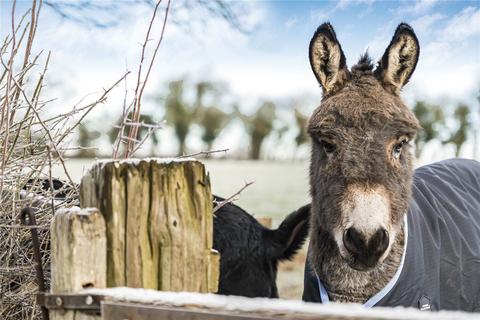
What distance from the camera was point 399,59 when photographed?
3652 mm

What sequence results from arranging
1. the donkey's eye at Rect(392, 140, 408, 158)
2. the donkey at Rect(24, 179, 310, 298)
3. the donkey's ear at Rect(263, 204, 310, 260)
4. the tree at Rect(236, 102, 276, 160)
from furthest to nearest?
the tree at Rect(236, 102, 276, 160) < the donkey's ear at Rect(263, 204, 310, 260) < the donkey at Rect(24, 179, 310, 298) < the donkey's eye at Rect(392, 140, 408, 158)

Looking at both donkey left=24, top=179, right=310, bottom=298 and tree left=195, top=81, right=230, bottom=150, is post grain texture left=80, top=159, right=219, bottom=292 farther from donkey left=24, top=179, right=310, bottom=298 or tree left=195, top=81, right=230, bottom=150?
tree left=195, top=81, right=230, bottom=150

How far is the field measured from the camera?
10.4 metres

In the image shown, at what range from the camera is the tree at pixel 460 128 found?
21034 millimetres

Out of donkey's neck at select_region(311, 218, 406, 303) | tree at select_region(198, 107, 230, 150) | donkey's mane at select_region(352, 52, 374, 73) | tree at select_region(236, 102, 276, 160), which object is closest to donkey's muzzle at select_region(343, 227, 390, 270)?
donkey's neck at select_region(311, 218, 406, 303)

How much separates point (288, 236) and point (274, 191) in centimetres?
2397

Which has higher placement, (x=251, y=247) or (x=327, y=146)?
(x=327, y=146)

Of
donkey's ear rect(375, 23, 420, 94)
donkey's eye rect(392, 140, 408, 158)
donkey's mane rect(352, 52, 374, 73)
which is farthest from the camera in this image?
donkey's mane rect(352, 52, 374, 73)

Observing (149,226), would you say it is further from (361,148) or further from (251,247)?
(251,247)

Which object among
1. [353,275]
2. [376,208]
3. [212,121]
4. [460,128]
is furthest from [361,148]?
[212,121]

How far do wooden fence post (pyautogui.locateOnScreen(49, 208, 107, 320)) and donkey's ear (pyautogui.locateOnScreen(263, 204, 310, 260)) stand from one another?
10.1ft

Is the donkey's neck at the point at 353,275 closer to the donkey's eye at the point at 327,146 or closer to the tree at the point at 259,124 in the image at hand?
the donkey's eye at the point at 327,146

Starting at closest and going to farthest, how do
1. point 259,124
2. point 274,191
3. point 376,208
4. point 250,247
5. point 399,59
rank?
point 376,208, point 399,59, point 250,247, point 274,191, point 259,124

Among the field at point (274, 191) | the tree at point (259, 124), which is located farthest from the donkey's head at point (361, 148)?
the tree at point (259, 124)
